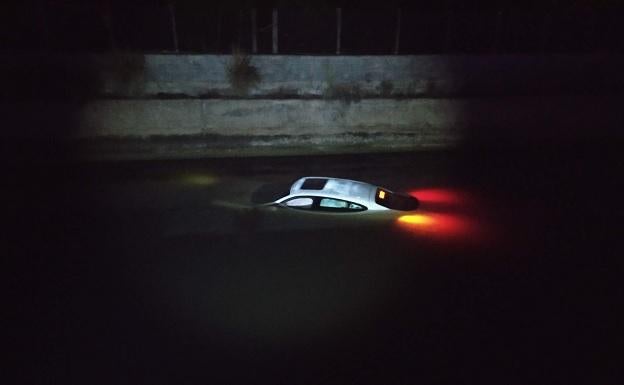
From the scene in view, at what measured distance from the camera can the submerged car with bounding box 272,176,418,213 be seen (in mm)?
9812

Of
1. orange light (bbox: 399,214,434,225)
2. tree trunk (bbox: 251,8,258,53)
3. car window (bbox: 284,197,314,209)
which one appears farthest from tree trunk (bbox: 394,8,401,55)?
car window (bbox: 284,197,314,209)

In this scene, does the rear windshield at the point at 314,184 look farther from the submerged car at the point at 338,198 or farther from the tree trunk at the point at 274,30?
the tree trunk at the point at 274,30

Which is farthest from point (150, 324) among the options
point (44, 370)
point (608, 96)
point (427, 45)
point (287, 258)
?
point (608, 96)

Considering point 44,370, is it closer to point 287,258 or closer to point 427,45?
point 287,258

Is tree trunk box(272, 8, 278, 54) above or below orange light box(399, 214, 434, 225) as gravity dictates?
above

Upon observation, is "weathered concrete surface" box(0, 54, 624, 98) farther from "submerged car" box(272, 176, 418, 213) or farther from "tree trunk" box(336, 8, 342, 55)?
"submerged car" box(272, 176, 418, 213)

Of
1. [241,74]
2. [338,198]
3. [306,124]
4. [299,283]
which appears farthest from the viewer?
[306,124]

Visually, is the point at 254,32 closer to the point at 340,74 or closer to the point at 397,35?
the point at 340,74

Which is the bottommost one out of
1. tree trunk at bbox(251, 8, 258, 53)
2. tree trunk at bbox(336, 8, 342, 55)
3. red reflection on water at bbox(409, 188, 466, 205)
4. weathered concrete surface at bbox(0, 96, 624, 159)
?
red reflection on water at bbox(409, 188, 466, 205)

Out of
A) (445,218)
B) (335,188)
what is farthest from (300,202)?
(445,218)

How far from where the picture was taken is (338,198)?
9750mm

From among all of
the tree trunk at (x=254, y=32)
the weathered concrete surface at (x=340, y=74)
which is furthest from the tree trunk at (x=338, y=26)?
the tree trunk at (x=254, y=32)

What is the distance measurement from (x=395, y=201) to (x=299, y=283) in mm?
3344

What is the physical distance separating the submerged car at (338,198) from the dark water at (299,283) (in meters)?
0.47
